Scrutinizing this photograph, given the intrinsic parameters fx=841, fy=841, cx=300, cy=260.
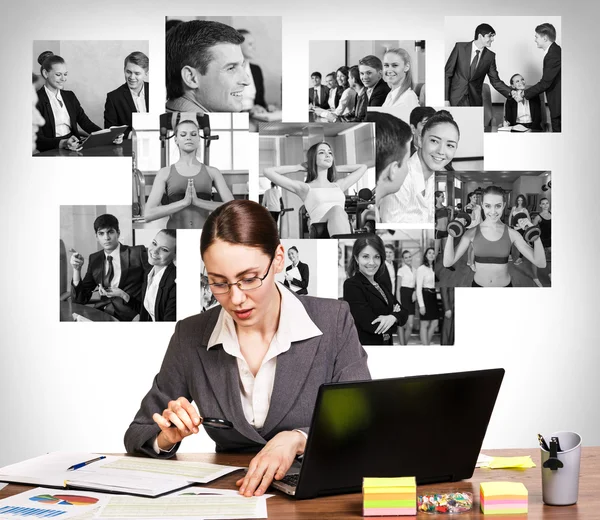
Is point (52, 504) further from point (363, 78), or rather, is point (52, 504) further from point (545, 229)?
point (545, 229)

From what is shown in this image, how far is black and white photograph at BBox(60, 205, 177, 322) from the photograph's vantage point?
135 inches

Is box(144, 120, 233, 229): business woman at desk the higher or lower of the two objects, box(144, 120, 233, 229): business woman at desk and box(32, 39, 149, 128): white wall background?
the lower

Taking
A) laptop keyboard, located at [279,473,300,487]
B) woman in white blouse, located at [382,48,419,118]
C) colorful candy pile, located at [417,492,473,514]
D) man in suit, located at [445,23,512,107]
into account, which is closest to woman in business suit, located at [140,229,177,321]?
woman in white blouse, located at [382,48,419,118]

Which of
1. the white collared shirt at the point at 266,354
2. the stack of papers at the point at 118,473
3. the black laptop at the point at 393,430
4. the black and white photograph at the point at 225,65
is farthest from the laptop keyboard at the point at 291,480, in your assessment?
the black and white photograph at the point at 225,65

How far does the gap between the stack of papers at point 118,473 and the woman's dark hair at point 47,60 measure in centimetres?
192

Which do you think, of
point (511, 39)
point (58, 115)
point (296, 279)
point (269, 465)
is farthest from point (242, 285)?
point (511, 39)

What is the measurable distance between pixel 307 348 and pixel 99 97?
176cm

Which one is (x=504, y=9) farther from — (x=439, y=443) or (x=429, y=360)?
(x=439, y=443)

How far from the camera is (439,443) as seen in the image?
5.53 feet

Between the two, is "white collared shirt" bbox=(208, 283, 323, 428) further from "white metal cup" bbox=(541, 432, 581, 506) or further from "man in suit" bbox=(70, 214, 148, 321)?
"man in suit" bbox=(70, 214, 148, 321)

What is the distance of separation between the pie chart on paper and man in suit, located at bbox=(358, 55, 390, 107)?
88.5 inches

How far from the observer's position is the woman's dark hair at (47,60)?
3.39m

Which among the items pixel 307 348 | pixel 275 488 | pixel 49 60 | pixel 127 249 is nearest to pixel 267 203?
pixel 127 249

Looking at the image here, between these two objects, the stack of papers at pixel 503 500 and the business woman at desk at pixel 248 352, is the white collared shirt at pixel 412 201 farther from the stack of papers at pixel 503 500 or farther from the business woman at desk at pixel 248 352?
the stack of papers at pixel 503 500
